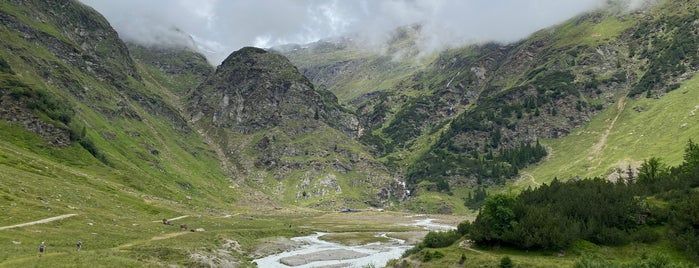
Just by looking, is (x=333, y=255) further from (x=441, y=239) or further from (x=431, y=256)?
(x=431, y=256)

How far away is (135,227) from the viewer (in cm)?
9475

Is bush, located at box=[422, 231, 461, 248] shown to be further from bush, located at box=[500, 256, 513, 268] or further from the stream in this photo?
bush, located at box=[500, 256, 513, 268]

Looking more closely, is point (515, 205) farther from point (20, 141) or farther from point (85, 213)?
point (20, 141)

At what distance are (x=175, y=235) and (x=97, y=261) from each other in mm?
38681

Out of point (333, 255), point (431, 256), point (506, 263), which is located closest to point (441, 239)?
point (431, 256)

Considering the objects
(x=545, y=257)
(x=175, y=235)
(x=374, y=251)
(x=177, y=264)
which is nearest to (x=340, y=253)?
(x=374, y=251)

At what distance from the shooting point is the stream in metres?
84.6

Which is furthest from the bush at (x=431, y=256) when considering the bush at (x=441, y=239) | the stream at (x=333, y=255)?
the bush at (x=441, y=239)

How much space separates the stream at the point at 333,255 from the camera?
84.6 metres

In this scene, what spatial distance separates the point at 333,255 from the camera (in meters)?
96.1

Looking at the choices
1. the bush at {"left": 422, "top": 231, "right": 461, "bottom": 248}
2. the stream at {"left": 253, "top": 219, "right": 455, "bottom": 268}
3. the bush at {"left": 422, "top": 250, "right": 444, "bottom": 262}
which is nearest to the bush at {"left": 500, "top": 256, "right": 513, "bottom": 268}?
the bush at {"left": 422, "top": 250, "right": 444, "bottom": 262}

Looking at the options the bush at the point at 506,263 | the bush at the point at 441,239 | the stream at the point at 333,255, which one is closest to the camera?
the bush at the point at 506,263

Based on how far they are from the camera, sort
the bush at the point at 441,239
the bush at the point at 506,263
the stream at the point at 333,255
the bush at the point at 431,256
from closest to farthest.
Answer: the bush at the point at 506,263 < the bush at the point at 431,256 < the bush at the point at 441,239 < the stream at the point at 333,255

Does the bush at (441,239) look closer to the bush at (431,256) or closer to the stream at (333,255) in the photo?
the stream at (333,255)
